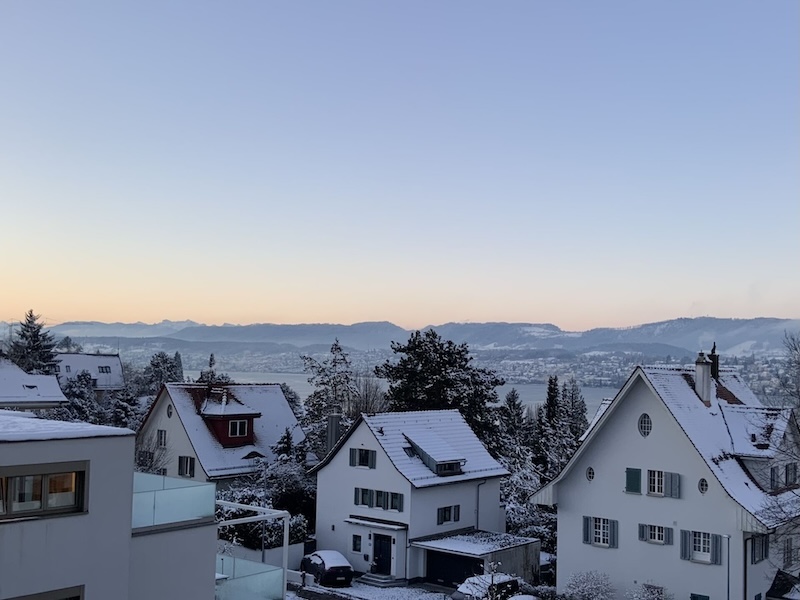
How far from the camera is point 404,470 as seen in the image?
35.6m

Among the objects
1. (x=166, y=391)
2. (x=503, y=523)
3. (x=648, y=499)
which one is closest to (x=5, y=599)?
(x=648, y=499)

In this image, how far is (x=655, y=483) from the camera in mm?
29531

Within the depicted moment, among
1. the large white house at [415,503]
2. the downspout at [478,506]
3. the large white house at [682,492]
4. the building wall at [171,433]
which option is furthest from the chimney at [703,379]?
the building wall at [171,433]

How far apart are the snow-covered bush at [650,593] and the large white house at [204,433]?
23313 millimetres

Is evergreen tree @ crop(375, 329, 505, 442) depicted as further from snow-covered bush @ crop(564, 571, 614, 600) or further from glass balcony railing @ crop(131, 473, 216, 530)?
glass balcony railing @ crop(131, 473, 216, 530)

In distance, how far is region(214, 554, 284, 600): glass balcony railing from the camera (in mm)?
17297

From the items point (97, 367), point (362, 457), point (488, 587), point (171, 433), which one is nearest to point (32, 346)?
point (97, 367)

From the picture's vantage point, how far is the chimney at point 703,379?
30.8 metres

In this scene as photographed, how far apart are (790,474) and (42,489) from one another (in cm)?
2780

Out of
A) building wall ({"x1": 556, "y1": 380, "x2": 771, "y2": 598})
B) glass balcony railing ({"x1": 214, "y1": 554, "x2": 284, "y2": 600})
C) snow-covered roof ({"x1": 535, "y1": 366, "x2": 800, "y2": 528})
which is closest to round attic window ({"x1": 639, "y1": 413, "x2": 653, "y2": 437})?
building wall ({"x1": 556, "y1": 380, "x2": 771, "y2": 598})

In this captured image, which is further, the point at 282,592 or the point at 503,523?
the point at 503,523

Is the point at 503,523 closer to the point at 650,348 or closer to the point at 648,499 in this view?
the point at 648,499

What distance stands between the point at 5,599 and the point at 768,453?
25.9 m

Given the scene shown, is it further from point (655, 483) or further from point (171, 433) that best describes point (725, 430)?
point (171, 433)
